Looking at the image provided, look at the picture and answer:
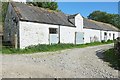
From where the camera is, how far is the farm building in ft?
62.5

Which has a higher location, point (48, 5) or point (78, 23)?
point (48, 5)

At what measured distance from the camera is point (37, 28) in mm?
20594

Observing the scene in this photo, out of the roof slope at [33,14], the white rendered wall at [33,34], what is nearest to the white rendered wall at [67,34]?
the roof slope at [33,14]

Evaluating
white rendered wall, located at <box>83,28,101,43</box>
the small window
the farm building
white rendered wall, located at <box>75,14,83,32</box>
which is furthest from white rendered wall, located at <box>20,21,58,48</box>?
white rendered wall, located at <box>83,28,101,43</box>

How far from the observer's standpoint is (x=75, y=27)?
26672 mm

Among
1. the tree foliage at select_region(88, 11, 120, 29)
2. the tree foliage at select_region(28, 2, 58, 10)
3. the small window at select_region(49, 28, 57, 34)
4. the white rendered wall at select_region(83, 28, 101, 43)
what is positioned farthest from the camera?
the tree foliage at select_region(88, 11, 120, 29)

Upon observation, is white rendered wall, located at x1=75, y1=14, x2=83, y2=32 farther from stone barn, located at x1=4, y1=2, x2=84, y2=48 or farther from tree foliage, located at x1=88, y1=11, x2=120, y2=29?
tree foliage, located at x1=88, y1=11, x2=120, y2=29

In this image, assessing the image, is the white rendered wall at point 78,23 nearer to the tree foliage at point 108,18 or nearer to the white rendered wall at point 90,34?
the white rendered wall at point 90,34

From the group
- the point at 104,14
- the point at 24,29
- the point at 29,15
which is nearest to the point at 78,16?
the point at 29,15

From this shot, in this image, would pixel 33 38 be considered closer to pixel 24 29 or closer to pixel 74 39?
pixel 24 29

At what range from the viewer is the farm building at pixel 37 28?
1906 centimetres

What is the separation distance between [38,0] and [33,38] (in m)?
21.9

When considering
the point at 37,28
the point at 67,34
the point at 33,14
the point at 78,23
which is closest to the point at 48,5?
the point at 78,23

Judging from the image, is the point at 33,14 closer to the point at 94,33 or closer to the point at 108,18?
the point at 94,33
